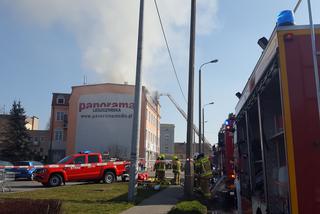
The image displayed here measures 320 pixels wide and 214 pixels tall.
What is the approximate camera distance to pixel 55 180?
21719 mm

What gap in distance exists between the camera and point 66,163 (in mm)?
22297

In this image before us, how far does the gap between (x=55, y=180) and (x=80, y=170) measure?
152 centimetres

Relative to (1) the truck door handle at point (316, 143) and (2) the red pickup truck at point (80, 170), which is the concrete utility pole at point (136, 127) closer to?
(2) the red pickup truck at point (80, 170)

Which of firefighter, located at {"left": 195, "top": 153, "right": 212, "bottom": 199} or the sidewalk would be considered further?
firefighter, located at {"left": 195, "top": 153, "right": 212, "bottom": 199}

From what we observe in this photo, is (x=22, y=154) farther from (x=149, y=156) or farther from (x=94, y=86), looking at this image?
(x=149, y=156)

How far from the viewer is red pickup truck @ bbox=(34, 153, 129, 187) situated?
2162 centimetres

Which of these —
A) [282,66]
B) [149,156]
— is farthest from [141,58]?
[149,156]

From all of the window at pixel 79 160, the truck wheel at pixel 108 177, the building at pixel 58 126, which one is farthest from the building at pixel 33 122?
the window at pixel 79 160

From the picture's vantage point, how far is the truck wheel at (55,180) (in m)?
21.6

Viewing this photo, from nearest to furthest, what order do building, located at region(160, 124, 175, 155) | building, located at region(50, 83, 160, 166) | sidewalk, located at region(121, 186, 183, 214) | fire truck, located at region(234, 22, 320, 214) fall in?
fire truck, located at region(234, 22, 320, 214)
sidewalk, located at region(121, 186, 183, 214)
building, located at region(50, 83, 160, 166)
building, located at region(160, 124, 175, 155)

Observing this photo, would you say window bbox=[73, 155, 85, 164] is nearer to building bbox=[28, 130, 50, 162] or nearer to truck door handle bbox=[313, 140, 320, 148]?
truck door handle bbox=[313, 140, 320, 148]

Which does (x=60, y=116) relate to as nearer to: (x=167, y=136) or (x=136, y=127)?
(x=167, y=136)

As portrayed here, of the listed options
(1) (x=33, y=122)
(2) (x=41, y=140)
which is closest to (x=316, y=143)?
(2) (x=41, y=140)

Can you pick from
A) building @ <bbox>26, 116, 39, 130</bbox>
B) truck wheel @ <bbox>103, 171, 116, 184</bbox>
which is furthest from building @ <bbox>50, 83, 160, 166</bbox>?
building @ <bbox>26, 116, 39, 130</bbox>
